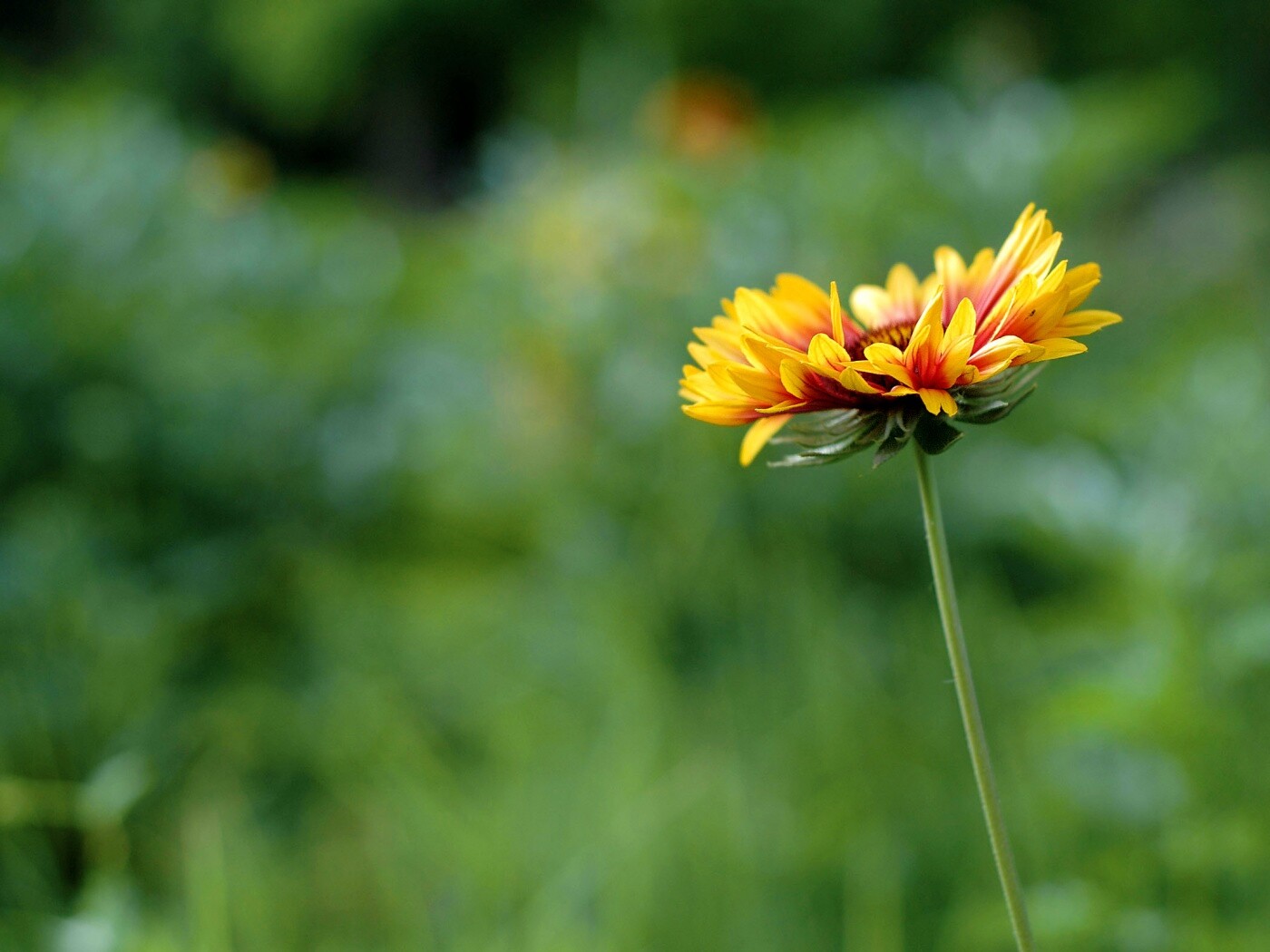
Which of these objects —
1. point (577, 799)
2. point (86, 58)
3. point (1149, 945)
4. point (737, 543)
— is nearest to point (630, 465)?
point (737, 543)

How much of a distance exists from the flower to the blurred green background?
0.41 m

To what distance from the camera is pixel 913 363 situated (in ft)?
1.35

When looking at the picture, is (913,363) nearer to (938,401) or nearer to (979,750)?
(938,401)

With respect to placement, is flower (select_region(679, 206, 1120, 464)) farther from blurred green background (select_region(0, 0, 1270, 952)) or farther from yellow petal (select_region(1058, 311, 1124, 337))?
blurred green background (select_region(0, 0, 1270, 952))

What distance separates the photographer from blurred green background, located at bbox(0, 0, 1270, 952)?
98cm

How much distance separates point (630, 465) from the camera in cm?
172

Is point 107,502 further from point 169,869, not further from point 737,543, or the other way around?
point 737,543

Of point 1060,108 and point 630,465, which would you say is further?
point 1060,108

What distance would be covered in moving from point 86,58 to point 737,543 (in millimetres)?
9840

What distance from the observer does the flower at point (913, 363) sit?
402 mm

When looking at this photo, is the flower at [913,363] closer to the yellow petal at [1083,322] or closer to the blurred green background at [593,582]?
the yellow petal at [1083,322]

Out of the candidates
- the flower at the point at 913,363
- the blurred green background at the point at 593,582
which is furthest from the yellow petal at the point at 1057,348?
the blurred green background at the point at 593,582

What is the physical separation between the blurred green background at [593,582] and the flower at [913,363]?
41 centimetres

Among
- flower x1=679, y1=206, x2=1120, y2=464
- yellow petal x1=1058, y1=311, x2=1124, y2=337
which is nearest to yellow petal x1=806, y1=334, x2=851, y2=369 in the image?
flower x1=679, y1=206, x2=1120, y2=464
